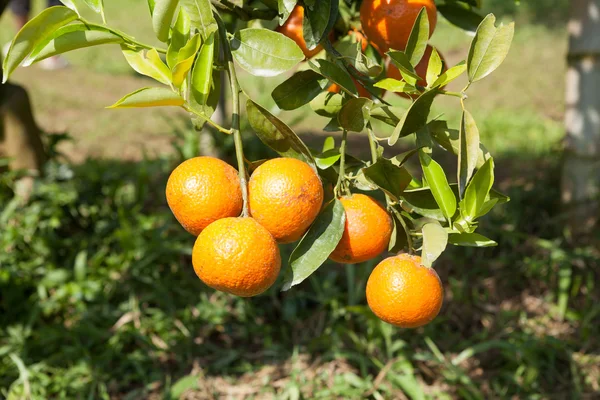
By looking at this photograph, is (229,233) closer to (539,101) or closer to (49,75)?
(539,101)

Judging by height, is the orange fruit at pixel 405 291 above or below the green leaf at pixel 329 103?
below

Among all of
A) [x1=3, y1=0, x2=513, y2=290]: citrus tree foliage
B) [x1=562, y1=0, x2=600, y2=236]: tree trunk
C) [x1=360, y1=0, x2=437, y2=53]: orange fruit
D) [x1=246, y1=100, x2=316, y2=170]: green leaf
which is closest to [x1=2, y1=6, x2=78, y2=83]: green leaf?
[x1=3, y1=0, x2=513, y2=290]: citrus tree foliage

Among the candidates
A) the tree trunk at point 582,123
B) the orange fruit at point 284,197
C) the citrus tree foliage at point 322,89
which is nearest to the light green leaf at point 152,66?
the citrus tree foliage at point 322,89

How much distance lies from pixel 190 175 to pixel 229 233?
0.07 metres

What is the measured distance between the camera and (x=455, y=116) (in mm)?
3359

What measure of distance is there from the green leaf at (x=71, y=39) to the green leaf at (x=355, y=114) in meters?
0.24

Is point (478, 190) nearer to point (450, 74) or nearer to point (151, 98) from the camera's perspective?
point (450, 74)

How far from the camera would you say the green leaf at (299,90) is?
703 mm

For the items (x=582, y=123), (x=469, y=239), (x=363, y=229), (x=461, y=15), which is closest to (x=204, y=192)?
(x=363, y=229)

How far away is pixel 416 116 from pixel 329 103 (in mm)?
148

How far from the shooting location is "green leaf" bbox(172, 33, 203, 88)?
23.0 inches

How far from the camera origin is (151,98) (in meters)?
0.58

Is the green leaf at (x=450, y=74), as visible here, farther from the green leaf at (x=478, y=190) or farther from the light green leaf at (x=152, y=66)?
the light green leaf at (x=152, y=66)

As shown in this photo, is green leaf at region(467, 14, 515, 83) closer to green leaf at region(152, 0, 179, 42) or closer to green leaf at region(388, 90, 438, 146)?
green leaf at region(388, 90, 438, 146)
